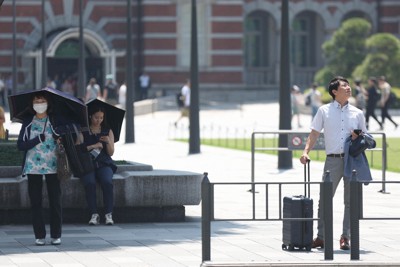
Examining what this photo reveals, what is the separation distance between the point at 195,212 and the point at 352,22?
1548 inches

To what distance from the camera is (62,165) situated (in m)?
15.7

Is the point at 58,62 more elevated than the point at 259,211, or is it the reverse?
the point at 58,62

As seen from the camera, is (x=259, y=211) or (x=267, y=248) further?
(x=259, y=211)

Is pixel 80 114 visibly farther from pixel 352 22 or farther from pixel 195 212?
pixel 352 22

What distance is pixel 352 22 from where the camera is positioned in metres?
58.1

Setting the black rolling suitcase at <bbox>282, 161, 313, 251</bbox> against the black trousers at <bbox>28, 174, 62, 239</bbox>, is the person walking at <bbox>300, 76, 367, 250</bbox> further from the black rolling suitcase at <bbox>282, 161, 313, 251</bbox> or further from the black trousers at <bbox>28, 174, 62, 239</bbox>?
the black trousers at <bbox>28, 174, 62, 239</bbox>

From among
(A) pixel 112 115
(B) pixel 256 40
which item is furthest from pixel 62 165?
(B) pixel 256 40

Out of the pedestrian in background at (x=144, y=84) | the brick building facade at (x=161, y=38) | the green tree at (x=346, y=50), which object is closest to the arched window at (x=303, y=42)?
the brick building facade at (x=161, y=38)

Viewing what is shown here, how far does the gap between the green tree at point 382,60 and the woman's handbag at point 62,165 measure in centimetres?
4034

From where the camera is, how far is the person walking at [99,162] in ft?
57.6

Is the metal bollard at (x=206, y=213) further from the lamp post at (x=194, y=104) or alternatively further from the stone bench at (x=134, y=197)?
the lamp post at (x=194, y=104)

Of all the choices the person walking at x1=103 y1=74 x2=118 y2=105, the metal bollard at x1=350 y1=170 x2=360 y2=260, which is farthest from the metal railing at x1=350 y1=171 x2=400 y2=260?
the person walking at x1=103 y1=74 x2=118 y2=105

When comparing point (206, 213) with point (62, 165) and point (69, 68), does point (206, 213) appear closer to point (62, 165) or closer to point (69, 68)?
point (62, 165)

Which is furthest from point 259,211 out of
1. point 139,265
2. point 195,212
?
point 139,265
